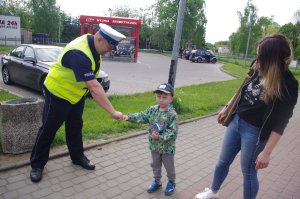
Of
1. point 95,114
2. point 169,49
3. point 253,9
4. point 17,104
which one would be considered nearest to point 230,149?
point 17,104

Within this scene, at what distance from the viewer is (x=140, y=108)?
7816mm

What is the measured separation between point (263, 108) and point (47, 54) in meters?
7.96

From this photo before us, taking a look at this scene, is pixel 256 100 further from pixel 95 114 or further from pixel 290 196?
pixel 95 114

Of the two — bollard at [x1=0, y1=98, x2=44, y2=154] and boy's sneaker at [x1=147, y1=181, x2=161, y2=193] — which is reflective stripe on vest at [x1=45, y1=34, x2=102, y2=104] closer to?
bollard at [x1=0, y1=98, x2=44, y2=154]

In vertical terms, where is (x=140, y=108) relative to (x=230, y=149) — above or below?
below

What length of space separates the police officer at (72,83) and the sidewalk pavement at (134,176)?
0.27m

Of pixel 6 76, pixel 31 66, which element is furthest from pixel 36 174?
pixel 6 76

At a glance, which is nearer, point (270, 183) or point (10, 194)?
point (10, 194)

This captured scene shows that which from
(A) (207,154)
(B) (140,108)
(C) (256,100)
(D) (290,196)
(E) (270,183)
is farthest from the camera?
(B) (140,108)

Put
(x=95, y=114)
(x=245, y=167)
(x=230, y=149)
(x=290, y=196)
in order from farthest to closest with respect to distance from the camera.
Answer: (x=95, y=114) → (x=290, y=196) → (x=230, y=149) → (x=245, y=167)

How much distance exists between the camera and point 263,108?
2.75 m

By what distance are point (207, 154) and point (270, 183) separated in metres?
1.27

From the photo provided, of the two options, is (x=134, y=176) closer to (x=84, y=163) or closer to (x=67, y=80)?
(x=84, y=163)

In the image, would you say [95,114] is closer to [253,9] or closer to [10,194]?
[10,194]
